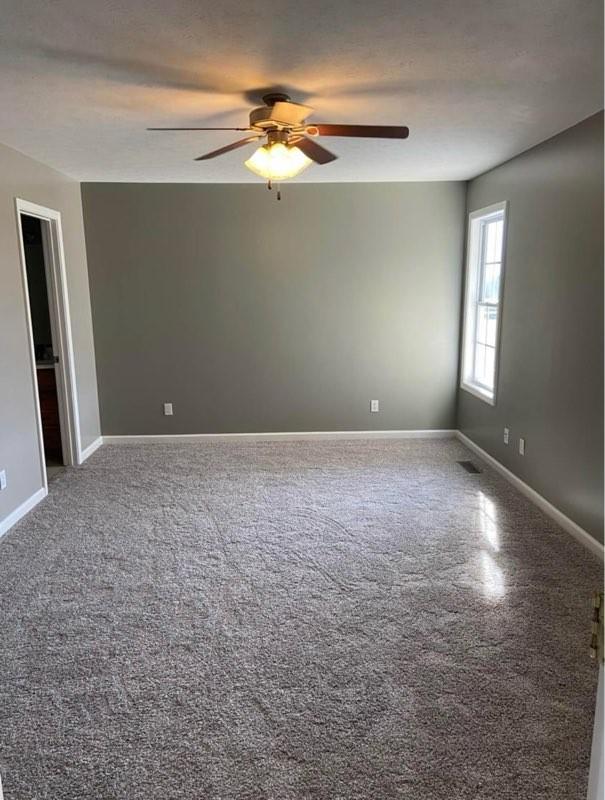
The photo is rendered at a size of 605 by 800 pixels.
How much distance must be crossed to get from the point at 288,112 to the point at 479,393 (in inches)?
129

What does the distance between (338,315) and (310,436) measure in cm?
126

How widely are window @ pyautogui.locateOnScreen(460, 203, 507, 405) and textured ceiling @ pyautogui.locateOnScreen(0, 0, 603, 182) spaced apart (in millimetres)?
1186

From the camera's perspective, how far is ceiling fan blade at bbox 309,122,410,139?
8.34ft

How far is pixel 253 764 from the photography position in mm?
1871

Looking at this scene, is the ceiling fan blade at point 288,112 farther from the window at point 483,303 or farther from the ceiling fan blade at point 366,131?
the window at point 483,303

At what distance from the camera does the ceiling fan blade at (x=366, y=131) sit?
2541 millimetres

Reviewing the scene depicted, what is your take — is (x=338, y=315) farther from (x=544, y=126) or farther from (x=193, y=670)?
(x=193, y=670)

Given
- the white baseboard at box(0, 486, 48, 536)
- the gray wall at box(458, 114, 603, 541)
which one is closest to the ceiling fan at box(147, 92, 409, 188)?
the gray wall at box(458, 114, 603, 541)

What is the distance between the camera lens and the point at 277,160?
292cm

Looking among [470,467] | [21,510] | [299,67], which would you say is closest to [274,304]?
[470,467]

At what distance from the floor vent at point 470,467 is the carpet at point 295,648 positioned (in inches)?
18.0

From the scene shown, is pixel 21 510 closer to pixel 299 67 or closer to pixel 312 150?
pixel 312 150

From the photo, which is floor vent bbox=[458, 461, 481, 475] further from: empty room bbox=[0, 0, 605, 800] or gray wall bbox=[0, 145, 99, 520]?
gray wall bbox=[0, 145, 99, 520]

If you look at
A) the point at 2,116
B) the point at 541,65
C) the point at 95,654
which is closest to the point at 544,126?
the point at 541,65
